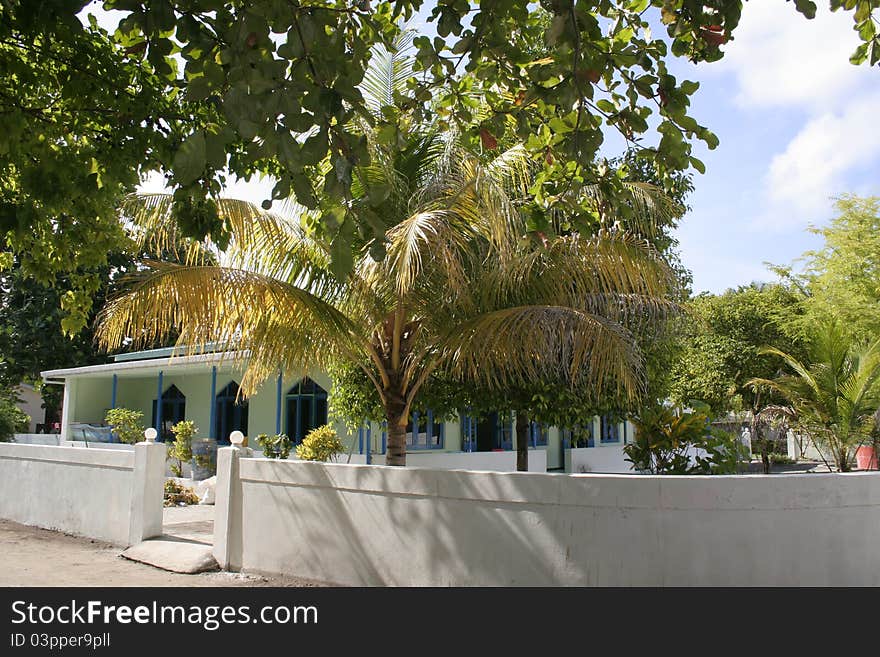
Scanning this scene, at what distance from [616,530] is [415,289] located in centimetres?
339

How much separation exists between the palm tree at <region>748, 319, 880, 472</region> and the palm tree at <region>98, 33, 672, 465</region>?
4.16 metres

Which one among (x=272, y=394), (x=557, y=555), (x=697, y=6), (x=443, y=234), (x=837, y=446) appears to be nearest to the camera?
(x=697, y=6)

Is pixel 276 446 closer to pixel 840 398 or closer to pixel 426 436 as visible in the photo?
pixel 426 436

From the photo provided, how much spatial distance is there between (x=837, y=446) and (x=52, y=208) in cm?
1061

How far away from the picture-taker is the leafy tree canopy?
9.68 feet

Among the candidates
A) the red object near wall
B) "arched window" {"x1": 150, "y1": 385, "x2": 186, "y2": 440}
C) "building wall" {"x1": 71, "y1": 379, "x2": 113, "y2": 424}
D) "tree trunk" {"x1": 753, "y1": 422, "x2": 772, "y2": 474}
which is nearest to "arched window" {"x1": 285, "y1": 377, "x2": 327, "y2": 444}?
"arched window" {"x1": 150, "y1": 385, "x2": 186, "y2": 440}

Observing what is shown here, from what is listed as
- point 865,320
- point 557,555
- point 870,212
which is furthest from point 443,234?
point 870,212

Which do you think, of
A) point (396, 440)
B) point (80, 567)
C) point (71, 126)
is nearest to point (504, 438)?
point (396, 440)

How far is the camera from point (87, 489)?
1073 centimetres

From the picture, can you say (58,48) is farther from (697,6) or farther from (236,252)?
(697,6)

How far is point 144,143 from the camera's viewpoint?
5.76 m

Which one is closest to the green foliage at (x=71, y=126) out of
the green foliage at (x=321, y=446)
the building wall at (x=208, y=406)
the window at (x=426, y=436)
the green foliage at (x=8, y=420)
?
the green foliage at (x=321, y=446)

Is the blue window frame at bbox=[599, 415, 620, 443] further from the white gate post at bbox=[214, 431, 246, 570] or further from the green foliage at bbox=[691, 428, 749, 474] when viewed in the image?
the white gate post at bbox=[214, 431, 246, 570]

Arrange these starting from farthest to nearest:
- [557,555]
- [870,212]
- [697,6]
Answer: [870,212]
[557,555]
[697,6]
